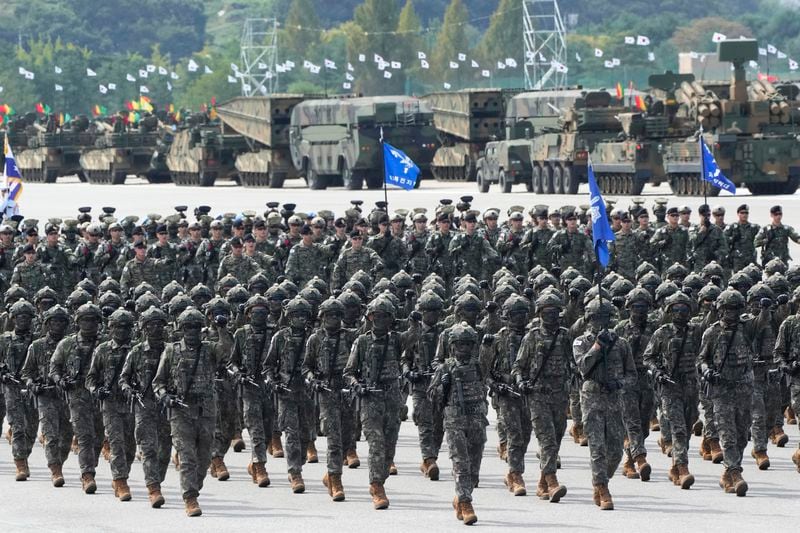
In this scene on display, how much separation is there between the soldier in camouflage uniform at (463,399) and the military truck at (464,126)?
183ft

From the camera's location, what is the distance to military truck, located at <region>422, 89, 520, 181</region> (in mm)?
73125

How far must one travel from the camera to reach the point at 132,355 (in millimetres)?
17125

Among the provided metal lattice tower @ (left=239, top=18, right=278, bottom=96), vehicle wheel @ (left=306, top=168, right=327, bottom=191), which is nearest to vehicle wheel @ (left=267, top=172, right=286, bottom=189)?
vehicle wheel @ (left=306, top=168, right=327, bottom=191)

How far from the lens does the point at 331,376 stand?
1748 centimetres

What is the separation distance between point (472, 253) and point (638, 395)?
30.0 ft

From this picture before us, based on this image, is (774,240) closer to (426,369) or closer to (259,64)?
(426,369)

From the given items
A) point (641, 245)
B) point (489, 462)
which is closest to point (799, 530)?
point (489, 462)

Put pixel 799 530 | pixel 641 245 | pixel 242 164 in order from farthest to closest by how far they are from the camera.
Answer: pixel 242 164
pixel 641 245
pixel 799 530

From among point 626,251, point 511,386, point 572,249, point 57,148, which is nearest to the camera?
point 511,386

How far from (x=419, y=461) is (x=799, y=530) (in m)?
4.95

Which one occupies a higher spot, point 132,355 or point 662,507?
point 132,355

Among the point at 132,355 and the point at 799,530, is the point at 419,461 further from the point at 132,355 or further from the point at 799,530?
the point at 799,530

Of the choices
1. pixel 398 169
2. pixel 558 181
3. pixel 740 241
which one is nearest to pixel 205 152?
pixel 558 181

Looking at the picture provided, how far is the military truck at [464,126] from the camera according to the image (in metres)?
73.1
